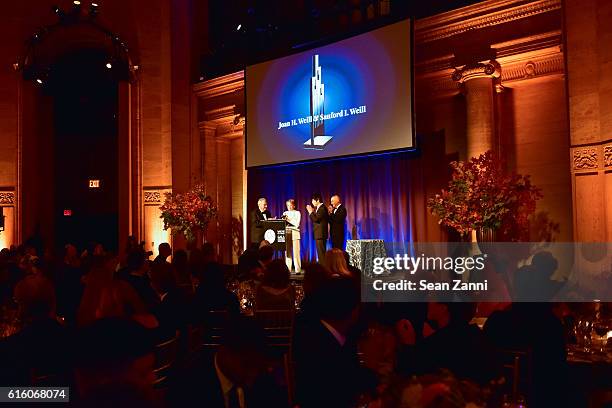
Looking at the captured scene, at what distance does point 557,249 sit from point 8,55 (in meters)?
13.4

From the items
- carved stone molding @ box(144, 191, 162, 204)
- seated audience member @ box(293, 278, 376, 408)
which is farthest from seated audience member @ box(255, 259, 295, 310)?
carved stone molding @ box(144, 191, 162, 204)

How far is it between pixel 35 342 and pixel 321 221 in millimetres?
8266

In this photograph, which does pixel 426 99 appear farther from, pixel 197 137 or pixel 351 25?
pixel 197 137

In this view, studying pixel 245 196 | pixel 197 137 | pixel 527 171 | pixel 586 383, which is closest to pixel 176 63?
pixel 197 137

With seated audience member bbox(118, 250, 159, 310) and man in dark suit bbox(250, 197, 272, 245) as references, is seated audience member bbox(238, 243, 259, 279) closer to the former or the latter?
seated audience member bbox(118, 250, 159, 310)

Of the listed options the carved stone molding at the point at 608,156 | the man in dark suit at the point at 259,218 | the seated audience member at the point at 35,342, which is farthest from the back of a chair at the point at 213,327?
the man in dark suit at the point at 259,218

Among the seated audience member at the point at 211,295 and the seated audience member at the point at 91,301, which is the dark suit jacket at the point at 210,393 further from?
the seated audience member at the point at 211,295

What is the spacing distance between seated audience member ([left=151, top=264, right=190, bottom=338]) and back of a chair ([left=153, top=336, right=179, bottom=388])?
2.13 feet

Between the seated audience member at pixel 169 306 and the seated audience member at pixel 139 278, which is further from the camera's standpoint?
the seated audience member at pixel 139 278

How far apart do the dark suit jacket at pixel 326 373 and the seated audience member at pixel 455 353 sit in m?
0.24

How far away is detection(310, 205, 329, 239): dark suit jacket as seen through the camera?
36.2 feet

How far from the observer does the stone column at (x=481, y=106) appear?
945cm

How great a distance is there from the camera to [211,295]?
4773mm

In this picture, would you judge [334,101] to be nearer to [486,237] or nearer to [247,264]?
[486,237]
